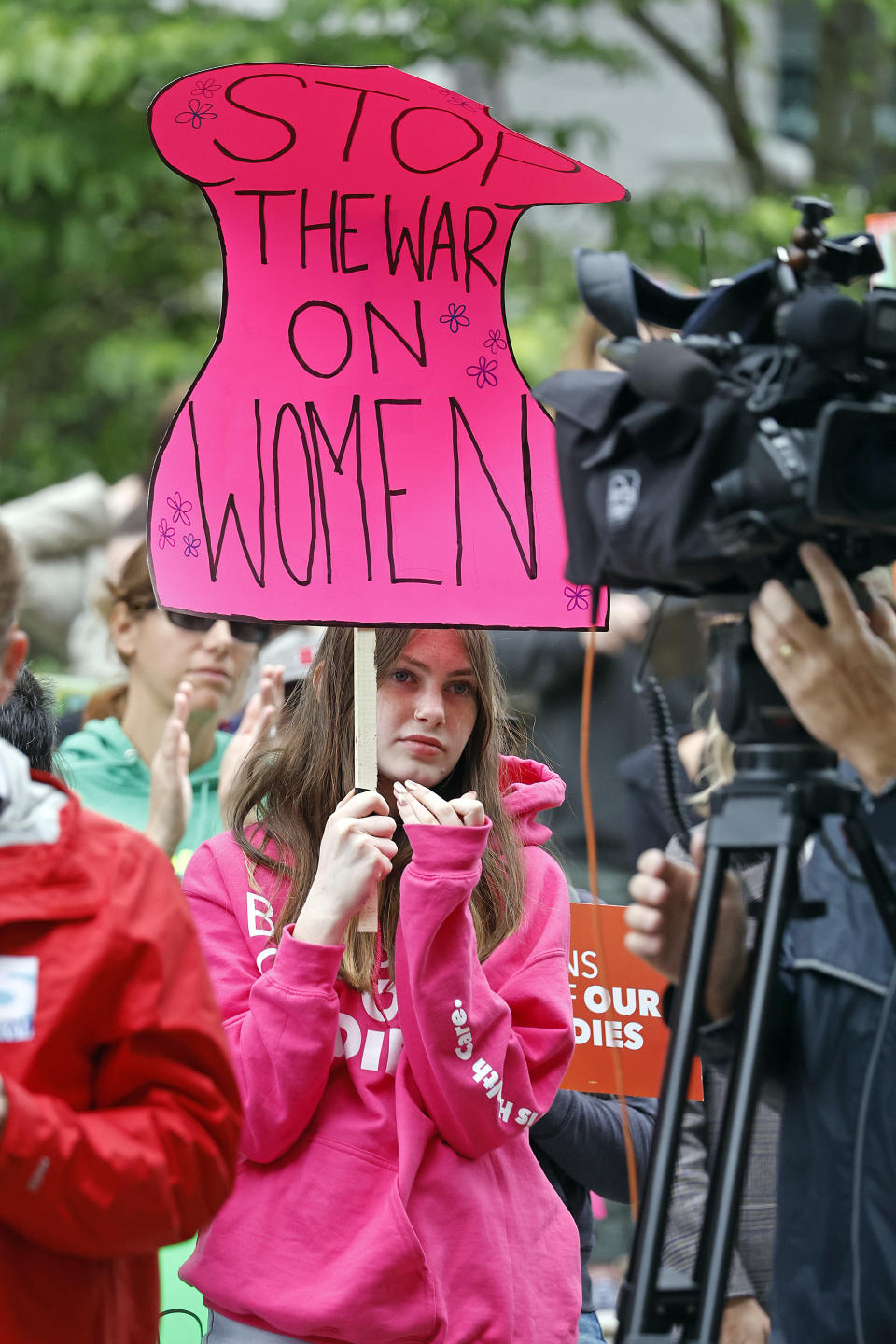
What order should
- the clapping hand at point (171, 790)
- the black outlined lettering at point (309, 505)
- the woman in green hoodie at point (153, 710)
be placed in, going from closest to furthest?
the black outlined lettering at point (309, 505)
the clapping hand at point (171, 790)
the woman in green hoodie at point (153, 710)

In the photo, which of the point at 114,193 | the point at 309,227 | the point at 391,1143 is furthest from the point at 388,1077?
the point at 114,193

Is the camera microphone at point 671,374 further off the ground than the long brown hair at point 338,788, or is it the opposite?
the camera microphone at point 671,374

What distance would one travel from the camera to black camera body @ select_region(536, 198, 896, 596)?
161cm

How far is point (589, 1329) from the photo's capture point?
260 cm

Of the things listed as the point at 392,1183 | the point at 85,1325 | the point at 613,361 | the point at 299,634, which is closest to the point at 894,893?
the point at 613,361

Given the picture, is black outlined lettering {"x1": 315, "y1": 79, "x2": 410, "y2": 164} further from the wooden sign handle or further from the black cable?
the black cable

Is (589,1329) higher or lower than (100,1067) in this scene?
lower

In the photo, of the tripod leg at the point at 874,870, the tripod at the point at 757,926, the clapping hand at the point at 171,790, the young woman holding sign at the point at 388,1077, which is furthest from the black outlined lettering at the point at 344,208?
the tripod leg at the point at 874,870

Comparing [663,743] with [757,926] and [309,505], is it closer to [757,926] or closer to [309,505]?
[757,926]

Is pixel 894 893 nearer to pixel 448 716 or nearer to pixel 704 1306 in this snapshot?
pixel 704 1306

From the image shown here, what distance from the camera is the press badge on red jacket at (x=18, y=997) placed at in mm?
1546

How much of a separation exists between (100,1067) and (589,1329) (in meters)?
1.32

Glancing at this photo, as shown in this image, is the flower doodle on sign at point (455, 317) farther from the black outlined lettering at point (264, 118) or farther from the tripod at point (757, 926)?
the tripod at point (757, 926)

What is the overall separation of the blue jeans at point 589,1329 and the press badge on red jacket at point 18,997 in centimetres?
135
